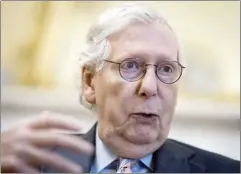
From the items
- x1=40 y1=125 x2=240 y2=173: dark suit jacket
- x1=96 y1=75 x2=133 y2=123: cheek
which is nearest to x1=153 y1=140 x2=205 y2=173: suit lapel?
x1=40 y1=125 x2=240 y2=173: dark suit jacket

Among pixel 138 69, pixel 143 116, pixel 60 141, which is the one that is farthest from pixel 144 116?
pixel 60 141

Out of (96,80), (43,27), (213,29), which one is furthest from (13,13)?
(213,29)

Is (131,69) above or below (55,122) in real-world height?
above

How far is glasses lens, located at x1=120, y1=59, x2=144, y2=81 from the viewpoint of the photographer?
0.96m

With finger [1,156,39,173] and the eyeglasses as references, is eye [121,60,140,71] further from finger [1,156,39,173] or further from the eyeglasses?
finger [1,156,39,173]

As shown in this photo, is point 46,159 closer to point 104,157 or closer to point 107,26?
point 104,157

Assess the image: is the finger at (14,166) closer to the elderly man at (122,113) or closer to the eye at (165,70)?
the elderly man at (122,113)

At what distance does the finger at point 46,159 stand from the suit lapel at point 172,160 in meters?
0.20

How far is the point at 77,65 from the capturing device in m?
1.01

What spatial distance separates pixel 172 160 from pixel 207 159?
95mm

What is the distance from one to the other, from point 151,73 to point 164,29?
121 mm

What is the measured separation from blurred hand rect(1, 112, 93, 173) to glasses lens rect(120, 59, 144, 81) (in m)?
0.17

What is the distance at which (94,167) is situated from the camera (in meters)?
1.00

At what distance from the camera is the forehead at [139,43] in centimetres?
96
